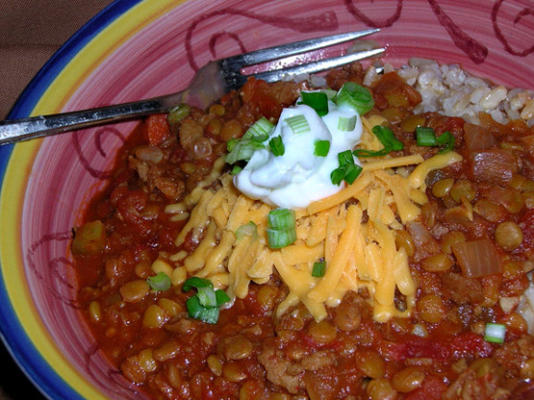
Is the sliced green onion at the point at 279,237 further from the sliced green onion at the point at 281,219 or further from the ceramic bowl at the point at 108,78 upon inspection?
the ceramic bowl at the point at 108,78

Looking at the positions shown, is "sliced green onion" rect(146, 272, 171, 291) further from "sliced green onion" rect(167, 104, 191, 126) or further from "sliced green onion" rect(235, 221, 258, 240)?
"sliced green onion" rect(167, 104, 191, 126)

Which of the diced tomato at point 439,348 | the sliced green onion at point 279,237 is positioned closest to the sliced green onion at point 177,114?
the sliced green onion at point 279,237

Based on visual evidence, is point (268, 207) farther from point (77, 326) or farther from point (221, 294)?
point (77, 326)

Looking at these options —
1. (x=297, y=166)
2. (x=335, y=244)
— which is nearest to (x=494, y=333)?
(x=335, y=244)

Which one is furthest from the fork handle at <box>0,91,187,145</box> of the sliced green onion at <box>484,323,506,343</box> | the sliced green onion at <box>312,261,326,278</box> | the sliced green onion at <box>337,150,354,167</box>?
the sliced green onion at <box>484,323,506,343</box>

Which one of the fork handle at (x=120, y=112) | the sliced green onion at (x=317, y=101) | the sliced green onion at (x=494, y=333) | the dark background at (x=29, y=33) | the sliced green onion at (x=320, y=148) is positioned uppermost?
the dark background at (x=29, y=33)

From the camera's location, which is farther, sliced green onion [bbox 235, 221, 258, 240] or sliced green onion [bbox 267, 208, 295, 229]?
sliced green onion [bbox 235, 221, 258, 240]

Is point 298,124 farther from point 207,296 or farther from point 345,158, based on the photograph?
point 207,296
